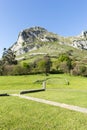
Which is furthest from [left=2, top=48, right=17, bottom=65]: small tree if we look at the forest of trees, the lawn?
the lawn

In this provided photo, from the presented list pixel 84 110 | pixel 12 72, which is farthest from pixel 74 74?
pixel 84 110

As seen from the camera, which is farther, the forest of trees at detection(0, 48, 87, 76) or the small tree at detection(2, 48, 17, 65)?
the small tree at detection(2, 48, 17, 65)

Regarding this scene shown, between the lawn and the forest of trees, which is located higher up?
the forest of trees

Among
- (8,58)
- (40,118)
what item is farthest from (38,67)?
(40,118)

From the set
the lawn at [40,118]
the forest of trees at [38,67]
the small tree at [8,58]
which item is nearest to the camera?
the lawn at [40,118]

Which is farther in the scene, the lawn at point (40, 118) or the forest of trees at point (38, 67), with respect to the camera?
the forest of trees at point (38, 67)

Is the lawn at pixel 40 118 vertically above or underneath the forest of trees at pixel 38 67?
underneath

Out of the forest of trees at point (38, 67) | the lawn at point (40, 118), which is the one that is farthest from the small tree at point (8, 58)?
the lawn at point (40, 118)

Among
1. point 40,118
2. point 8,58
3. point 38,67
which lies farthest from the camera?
point 8,58

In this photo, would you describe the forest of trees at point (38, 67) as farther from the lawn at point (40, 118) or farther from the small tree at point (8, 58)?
the lawn at point (40, 118)

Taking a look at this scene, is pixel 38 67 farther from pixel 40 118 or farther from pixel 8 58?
pixel 40 118

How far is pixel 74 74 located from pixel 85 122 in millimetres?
79911

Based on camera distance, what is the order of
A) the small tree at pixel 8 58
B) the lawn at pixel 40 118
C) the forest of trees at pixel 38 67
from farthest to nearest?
1. the small tree at pixel 8 58
2. the forest of trees at pixel 38 67
3. the lawn at pixel 40 118

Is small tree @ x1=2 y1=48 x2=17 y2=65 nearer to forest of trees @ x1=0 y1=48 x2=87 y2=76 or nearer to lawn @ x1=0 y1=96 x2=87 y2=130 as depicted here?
forest of trees @ x1=0 y1=48 x2=87 y2=76
